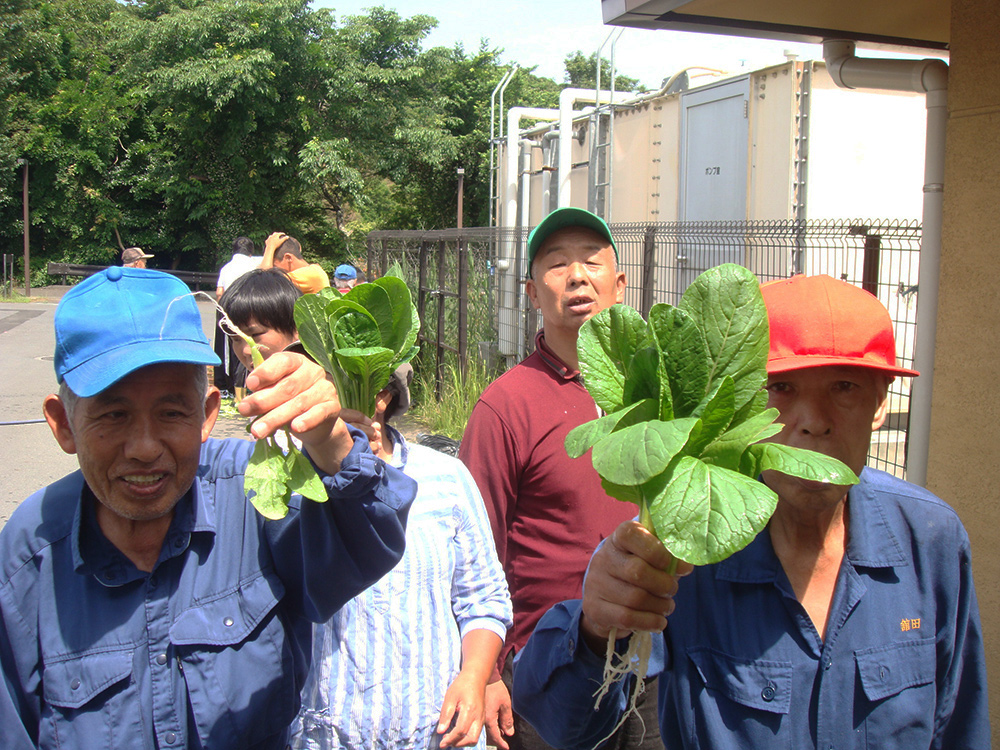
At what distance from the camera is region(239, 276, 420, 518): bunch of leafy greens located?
145 centimetres

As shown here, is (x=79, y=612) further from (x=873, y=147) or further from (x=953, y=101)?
(x=873, y=147)

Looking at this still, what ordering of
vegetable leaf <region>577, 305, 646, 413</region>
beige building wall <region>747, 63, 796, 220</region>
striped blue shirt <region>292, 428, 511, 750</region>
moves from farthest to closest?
beige building wall <region>747, 63, 796, 220</region> → striped blue shirt <region>292, 428, 511, 750</region> → vegetable leaf <region>577, 305, 646, 413</region>

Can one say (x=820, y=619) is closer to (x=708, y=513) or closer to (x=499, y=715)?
(x=708, y=513)

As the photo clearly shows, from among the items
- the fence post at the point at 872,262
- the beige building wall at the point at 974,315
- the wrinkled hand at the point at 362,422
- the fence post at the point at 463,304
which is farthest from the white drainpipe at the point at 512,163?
the wrinkled hand at the point at 362,422

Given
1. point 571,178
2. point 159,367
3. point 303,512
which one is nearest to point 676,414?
point 303,512

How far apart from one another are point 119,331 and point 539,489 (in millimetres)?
1336

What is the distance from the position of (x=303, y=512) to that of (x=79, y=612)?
50 cm

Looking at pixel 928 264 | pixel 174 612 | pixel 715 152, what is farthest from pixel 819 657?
pixel 715 152

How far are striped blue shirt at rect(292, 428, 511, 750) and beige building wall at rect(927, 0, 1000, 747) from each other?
6.94 ft

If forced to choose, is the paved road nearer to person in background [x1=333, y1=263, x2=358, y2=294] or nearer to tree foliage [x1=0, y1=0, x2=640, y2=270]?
person in background [x1=333, y1=263, x2=358, y2=294]

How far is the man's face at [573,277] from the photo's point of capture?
280 cm

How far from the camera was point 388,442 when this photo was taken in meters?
2.41

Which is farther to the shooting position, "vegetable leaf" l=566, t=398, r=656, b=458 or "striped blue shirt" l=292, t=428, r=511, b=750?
"striped blue shirt" l=292, t=428, r=511, b=750

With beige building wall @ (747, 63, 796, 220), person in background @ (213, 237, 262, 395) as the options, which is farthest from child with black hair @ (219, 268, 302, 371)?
beige building wall @ (747, 63, 796, 220)
